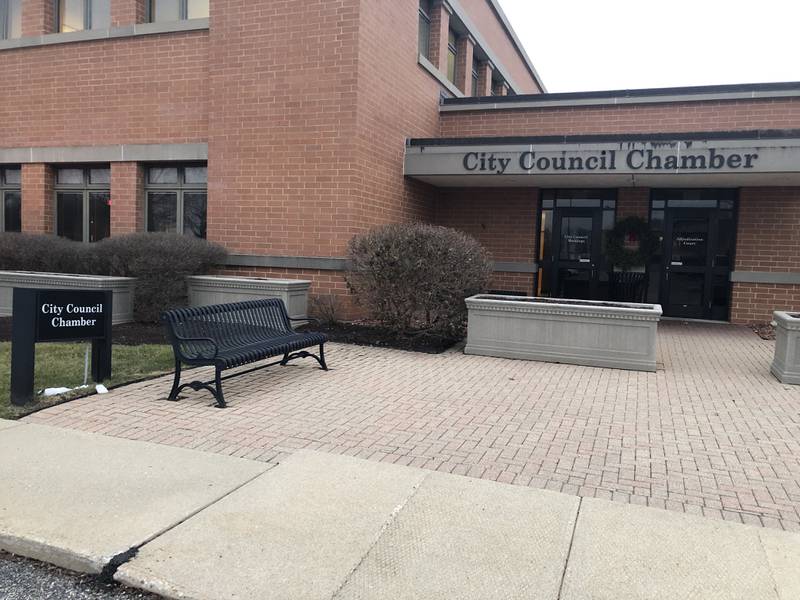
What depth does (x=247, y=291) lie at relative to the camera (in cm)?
1105

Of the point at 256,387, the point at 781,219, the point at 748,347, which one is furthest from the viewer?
the point at 781,219

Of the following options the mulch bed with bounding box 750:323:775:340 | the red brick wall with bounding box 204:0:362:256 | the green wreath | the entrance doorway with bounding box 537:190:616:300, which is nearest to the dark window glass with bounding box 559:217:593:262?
the entrance doorway with bounding box 537:190:616:300

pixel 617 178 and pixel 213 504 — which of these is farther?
pixel 617 178

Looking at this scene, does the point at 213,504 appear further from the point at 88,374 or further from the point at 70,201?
the point at 70,201

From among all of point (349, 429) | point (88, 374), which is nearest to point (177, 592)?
point (349, 429)

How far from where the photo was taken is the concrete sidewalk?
3039 millimetres

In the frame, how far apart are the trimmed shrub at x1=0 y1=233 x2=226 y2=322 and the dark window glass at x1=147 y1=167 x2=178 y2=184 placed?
6.72 ft

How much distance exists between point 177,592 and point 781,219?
14.2 metres

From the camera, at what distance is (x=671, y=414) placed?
6.31m

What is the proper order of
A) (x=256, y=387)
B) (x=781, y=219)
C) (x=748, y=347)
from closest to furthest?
(x=256, y=387) → (x=748, y=347) → (x=781, y=219)

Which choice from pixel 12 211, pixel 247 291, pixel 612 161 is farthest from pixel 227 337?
pixel 12 211

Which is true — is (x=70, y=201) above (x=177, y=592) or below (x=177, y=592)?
above

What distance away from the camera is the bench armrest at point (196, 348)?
20.1ft

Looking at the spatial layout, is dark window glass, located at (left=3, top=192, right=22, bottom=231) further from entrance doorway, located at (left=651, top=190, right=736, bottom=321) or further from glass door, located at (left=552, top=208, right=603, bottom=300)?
entrance doorway, located at (left=651, top=190, right=736, bottom=321)
